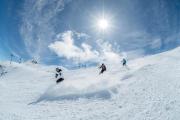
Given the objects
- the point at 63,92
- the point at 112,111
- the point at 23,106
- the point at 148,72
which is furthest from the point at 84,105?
the point at 148,72

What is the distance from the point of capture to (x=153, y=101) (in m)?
20.2

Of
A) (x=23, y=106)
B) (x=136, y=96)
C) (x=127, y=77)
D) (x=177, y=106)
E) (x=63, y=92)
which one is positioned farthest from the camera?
(x=127, y=77)

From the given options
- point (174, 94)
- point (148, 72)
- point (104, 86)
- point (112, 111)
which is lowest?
point (112, 111)

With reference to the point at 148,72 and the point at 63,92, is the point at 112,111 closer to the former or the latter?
the point at 63,92

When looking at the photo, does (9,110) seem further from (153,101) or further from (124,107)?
(153,101)

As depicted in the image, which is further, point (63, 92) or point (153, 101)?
point (63, 92)

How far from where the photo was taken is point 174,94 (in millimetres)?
20625

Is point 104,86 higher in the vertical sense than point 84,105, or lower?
higher

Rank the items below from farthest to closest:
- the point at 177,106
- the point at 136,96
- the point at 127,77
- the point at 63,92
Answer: the point at 127,77 < the point at 63,92 < the point at 136,96 < the point at 177,106

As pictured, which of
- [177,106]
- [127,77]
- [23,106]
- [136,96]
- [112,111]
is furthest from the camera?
[127,77]

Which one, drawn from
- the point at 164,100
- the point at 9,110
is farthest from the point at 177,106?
the point at 9,110

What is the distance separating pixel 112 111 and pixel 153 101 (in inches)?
154

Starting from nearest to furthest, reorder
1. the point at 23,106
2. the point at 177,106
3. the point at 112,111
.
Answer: the point at 177,106
the point at 112,111
the point at 23,106

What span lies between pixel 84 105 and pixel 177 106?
917 cm
